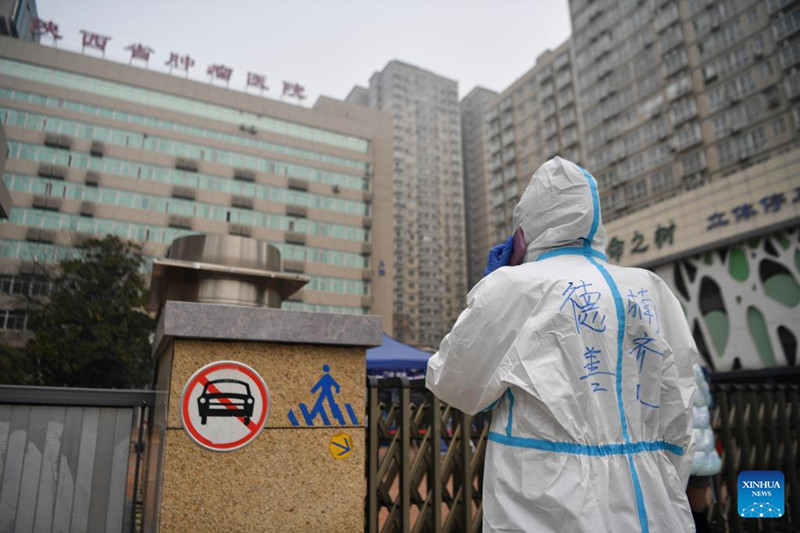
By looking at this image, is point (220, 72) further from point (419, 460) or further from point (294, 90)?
point (419, 460)

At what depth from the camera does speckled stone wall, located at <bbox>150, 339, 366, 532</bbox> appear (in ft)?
6.86

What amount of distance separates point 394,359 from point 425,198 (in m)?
65.0

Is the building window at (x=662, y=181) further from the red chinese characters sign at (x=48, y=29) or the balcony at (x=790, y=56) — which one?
the red chinese characters sign at (x=48, y=29)

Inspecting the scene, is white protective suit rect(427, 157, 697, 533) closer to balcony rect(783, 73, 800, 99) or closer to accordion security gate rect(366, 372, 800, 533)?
accordion security gate rect(366, 372, 800, 533)

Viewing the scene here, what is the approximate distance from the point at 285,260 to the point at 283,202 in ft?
13.8

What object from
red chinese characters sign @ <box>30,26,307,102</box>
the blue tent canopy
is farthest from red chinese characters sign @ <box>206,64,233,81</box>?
the blue tent canopy

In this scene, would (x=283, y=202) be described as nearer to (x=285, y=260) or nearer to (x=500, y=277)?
(x=285, y=260)

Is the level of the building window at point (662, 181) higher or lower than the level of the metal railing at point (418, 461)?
higher

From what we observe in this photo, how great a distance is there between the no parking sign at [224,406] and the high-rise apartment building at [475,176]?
66940mm

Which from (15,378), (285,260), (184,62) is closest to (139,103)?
(184,62)

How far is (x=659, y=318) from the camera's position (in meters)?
1.88

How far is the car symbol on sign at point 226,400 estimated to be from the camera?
2160mm

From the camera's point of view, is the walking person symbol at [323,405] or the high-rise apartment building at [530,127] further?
the high-rise apartment building at [530,127]

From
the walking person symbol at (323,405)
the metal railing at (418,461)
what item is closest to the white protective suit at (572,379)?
the walking person symbol at (323,405)
